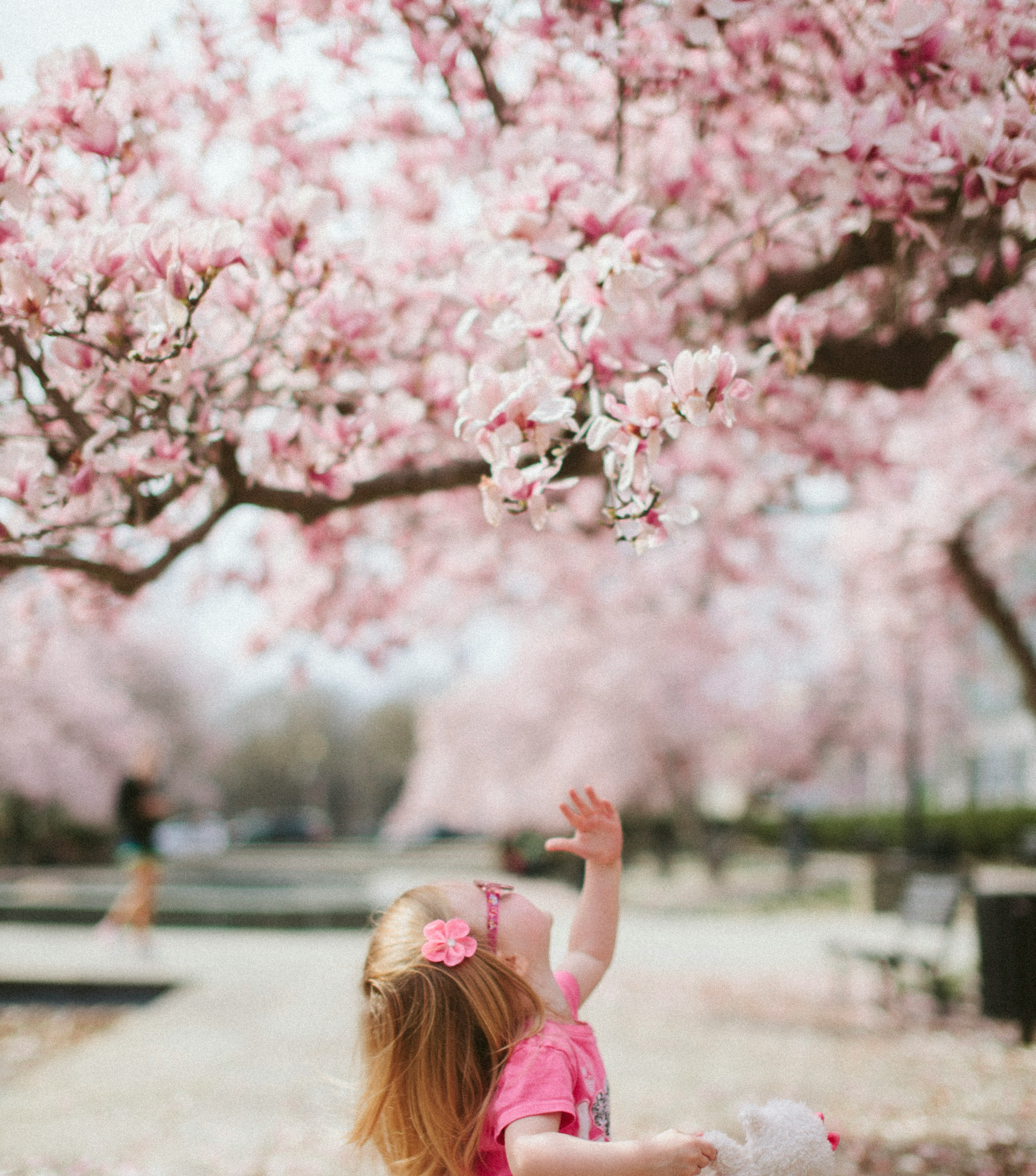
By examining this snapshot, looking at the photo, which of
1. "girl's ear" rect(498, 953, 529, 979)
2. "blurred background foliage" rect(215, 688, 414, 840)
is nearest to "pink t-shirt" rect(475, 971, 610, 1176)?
"girl's ear" rect(498, 953, 529, 979)

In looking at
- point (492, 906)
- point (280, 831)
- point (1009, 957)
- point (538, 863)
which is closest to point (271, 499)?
point (492, 906)

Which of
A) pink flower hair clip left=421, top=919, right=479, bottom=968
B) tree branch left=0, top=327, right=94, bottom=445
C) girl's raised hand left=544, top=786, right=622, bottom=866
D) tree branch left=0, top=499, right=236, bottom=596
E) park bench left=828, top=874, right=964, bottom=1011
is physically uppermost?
tree branch left=0, top=327, right=94, bottom=445

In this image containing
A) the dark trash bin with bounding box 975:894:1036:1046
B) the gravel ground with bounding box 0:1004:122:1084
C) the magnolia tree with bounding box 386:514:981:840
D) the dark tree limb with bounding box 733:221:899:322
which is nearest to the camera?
the dark tree limb with bounding box 733:221:899:322

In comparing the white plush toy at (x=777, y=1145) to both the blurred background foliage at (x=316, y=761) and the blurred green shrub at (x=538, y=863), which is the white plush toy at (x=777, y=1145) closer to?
the blurred green shrub at (x=538, y=863)

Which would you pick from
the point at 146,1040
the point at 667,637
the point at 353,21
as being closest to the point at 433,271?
the point at 353,21

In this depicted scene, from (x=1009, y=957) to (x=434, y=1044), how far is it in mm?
4731

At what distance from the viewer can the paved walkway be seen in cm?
431

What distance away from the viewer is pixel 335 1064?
562 cm

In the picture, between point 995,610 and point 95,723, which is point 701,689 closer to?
point 995,610

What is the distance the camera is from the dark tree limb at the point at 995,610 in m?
7.49

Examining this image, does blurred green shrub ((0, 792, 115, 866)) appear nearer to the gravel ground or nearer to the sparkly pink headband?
the gravel ground

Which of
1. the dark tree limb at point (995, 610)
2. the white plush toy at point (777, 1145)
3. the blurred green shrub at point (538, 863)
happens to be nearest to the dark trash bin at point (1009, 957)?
the dark tree limb at point (995, 610)

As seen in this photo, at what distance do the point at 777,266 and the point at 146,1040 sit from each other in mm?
5482

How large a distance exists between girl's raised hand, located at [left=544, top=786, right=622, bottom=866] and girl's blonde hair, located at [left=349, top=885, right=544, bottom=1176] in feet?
1.31
